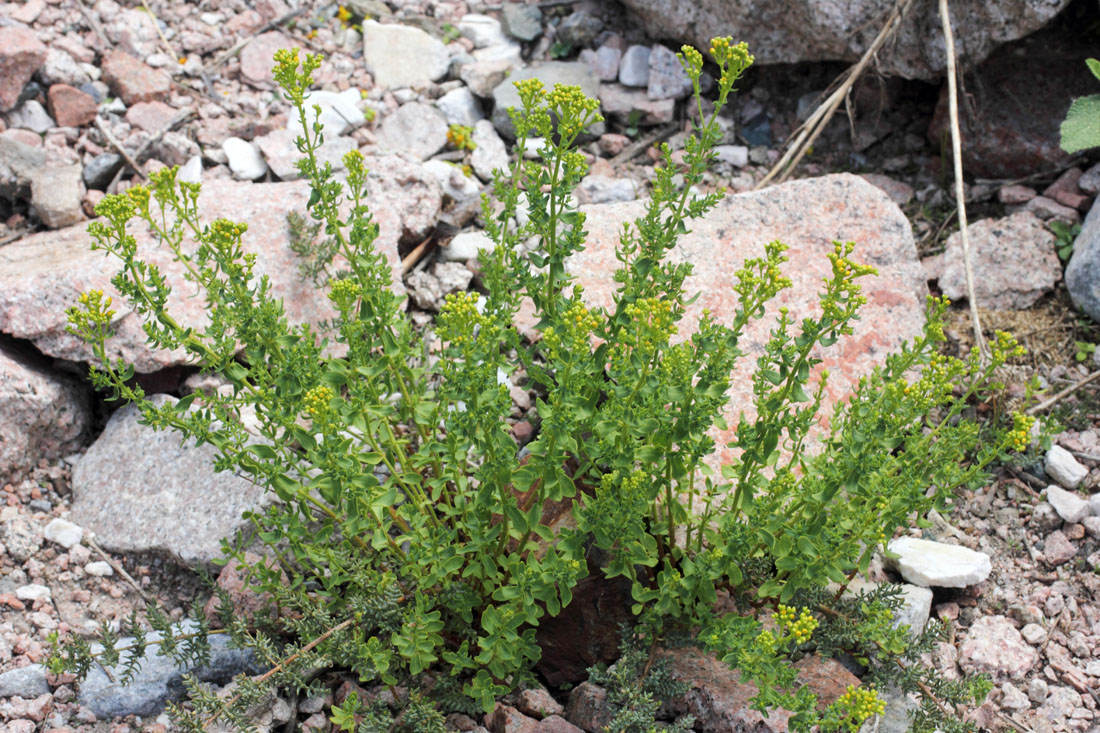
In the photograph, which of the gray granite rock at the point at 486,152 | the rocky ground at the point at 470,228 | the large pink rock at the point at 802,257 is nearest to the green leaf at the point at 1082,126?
the rocky ground at the point at 470,228

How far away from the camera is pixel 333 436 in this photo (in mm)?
2711

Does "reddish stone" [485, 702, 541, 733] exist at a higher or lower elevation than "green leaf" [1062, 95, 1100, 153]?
lower

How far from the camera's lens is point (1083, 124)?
181 inches

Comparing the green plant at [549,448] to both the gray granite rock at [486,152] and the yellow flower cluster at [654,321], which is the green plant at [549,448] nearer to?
the yellow flower cluster at [654,321]

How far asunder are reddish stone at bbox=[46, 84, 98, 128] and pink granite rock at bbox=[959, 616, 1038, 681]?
5.34 meters

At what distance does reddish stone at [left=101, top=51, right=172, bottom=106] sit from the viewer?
222 inches

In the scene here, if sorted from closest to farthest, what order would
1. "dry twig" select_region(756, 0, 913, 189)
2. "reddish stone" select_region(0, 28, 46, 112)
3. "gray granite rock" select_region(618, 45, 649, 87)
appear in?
"dry twig" select_region(756, 0, 913, 189)
"reddish stone" select_region(0, 28, 46, 112)
"gray granite rock" select_region(618, 45, 649, 87)

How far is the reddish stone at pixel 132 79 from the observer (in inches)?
222

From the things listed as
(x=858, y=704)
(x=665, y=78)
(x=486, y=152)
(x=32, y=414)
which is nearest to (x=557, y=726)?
(x=858, y=704)

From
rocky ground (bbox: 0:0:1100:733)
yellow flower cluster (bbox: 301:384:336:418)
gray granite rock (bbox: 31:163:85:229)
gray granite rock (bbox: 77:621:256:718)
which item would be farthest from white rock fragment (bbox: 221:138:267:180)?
yellow flower cluster (bbox: 301:384:336:418)

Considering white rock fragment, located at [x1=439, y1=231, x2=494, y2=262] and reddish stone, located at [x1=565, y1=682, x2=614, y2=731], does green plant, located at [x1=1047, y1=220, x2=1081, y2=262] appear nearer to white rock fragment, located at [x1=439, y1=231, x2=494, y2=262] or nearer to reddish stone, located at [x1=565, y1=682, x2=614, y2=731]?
white rock fragment, located at [x1=439, y1=231, x2=494, y2=262]

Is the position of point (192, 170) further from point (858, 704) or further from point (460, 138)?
point (858, 704)

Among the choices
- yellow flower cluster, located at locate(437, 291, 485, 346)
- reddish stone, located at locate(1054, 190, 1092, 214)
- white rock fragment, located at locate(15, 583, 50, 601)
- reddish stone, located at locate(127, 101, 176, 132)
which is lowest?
white rock fragment, located at locate(15, 583, 50, 601)

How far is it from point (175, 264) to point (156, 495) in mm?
1189
